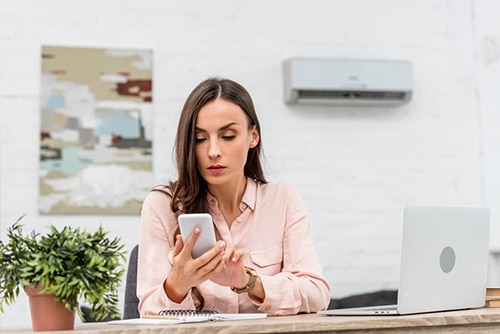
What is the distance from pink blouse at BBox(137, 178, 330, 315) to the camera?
213 cm

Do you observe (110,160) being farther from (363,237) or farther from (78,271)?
(78,271)

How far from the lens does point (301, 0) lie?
425 centimetres

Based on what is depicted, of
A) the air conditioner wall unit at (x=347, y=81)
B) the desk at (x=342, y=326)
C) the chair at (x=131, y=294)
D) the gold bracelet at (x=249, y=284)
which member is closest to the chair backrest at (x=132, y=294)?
the chair at (x=131, y=294)

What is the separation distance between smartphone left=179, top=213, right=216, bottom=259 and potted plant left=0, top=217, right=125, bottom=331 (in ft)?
0.57

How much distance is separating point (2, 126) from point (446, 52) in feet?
7.55

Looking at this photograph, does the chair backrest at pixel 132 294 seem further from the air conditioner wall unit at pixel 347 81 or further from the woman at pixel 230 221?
the air conditioner wall unit at pixel 347 81

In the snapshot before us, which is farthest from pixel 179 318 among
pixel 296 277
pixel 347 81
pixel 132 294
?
pixel 347 81

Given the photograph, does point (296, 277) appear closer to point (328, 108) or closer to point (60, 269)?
point (60, 269)

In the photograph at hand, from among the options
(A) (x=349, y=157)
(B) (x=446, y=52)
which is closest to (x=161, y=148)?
(A) (x=349, y=157)

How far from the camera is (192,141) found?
7.24ft

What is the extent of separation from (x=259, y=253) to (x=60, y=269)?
859 mm

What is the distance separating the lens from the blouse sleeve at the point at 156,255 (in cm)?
205

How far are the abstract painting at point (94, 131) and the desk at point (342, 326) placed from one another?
2.15m

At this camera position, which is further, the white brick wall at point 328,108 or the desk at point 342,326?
the white brick wall at point 328,108
